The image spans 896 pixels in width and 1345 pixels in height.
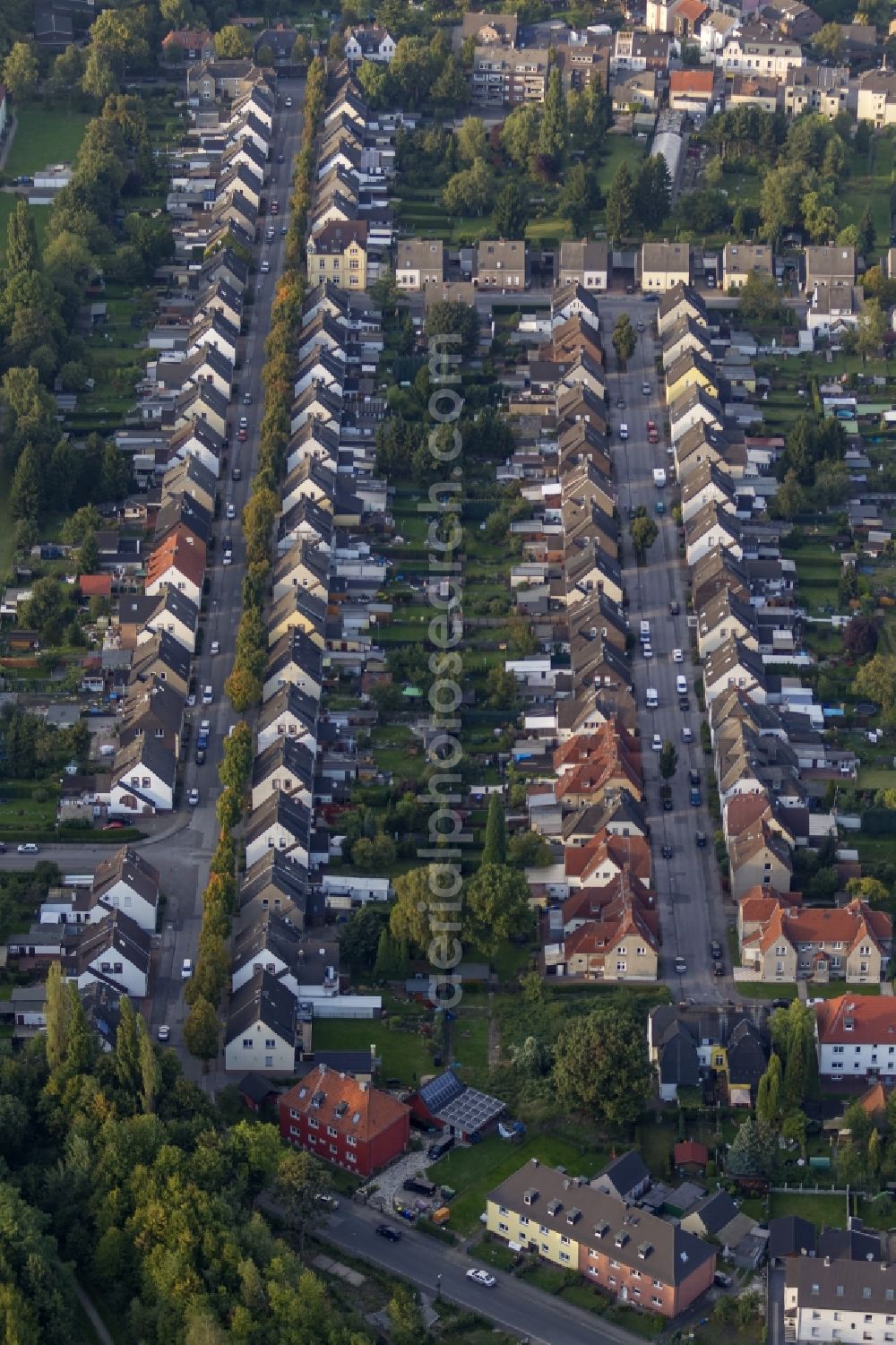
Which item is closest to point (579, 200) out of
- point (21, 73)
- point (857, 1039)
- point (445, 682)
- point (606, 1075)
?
point (21, 73)

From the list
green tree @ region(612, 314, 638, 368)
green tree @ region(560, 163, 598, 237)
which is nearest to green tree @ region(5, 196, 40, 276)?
green tree @ region(612, 314, 638, 368)

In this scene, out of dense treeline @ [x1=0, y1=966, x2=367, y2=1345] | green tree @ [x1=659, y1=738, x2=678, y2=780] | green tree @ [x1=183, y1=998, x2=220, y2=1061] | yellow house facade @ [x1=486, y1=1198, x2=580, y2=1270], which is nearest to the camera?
dense treeline @ [x1=0, y1=966, x2=367, y2=1345]

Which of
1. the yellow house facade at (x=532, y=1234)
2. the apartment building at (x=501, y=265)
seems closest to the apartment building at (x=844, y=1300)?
the yellow house facade at (x=532, y=1234)

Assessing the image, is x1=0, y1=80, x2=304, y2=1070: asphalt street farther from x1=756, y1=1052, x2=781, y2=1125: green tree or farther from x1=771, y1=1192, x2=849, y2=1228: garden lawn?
x1=771, y1=1192, x2=849, y2=1228: garden lawn

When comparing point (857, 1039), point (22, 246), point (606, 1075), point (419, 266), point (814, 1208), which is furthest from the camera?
point (419, 266)

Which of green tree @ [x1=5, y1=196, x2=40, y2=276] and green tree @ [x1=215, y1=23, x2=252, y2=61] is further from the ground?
green tree @ [x1=215, y1=23, x2=252, y2=61]

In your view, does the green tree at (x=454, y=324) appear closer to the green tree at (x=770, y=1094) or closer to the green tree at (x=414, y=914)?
the green tree at (x=414, y=914)

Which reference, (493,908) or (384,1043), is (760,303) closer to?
(493,908)
